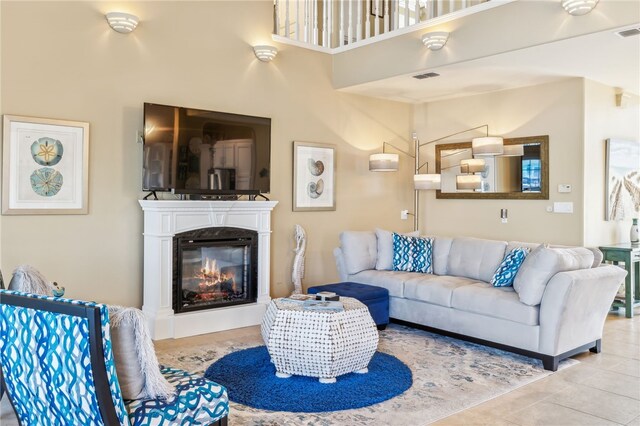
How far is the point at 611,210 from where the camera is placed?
19.9ft

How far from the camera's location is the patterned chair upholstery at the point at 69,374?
1.83 m

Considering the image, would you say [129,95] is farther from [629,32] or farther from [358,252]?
[629,32]

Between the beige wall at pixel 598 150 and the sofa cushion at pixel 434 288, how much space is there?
6.00ft

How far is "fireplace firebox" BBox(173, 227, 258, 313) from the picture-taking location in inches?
191

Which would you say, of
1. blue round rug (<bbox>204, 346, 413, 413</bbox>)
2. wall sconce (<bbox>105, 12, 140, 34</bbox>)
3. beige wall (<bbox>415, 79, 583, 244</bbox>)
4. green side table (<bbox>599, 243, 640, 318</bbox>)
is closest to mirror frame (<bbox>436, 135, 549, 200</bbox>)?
beige wall (<bbox>415, 79, 583, 244</bbox>)

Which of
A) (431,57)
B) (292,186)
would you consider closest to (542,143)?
(431,57)

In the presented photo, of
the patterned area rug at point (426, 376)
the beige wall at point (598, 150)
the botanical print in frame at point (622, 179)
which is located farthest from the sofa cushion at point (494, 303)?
the botanical print in frame at point (622, 179)

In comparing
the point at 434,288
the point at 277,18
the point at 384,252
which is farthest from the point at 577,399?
the point at 277,18

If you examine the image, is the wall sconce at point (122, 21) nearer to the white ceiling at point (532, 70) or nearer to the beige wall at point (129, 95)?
the beige wall at point (129, 95)

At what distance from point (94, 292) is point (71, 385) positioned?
2910 millimetres

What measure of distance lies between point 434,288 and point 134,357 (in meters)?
3.31

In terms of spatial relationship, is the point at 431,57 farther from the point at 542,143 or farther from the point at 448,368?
the point at 448,368

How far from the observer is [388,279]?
5.24 metres

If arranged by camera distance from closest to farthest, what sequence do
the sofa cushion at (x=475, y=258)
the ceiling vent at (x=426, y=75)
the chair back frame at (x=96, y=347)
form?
the chair back frame at (x=96, y=347) → the sofa cushion at (x=475, y=258) → the ceiling vent at (x=426, y=75)
